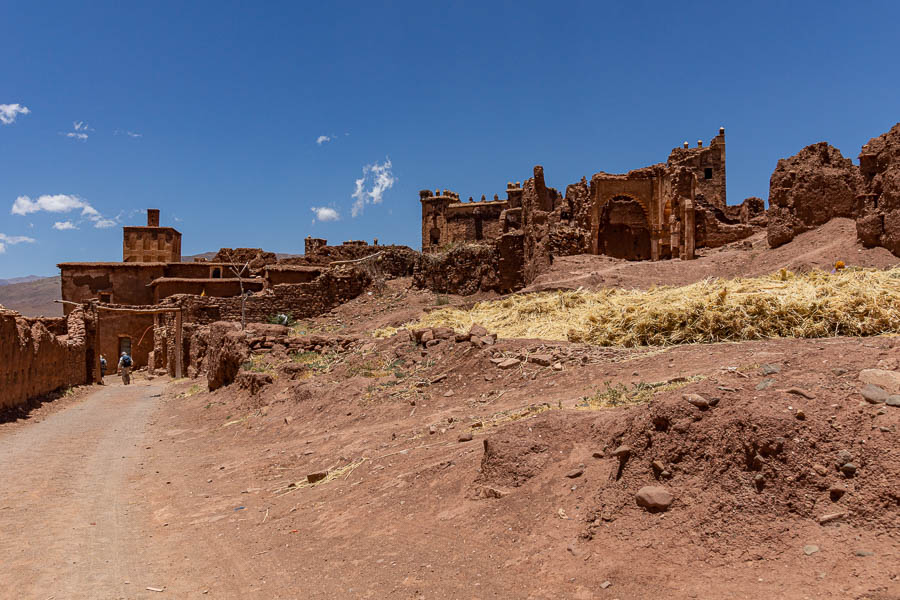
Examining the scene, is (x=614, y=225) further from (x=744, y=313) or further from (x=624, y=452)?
(x=624, y=452)

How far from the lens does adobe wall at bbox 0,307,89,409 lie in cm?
1108

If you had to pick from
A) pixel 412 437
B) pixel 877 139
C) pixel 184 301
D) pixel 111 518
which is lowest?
pixel 111 518

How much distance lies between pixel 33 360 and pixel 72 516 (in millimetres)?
9918

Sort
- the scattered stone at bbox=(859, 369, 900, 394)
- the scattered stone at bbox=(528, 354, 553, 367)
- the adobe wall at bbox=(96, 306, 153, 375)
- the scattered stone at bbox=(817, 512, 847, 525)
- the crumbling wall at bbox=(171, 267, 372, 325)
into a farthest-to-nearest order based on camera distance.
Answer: the adobe wall at bbox=(96, 306, 153, 375), the crumbling wall at bbox=(171, 267, 372, 325), the scattered stone at bbox=(528, 354, 553, 367), the scattered stone at bbox=(859, 369, 900, 394), the scattered stone at bbox=(817, 512, 847, 525)

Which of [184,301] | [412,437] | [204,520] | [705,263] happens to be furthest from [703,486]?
[184,301]

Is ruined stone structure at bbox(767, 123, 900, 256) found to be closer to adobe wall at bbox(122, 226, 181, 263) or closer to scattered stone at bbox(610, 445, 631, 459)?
scattered stone at bbox(610, 445, 631, 459)

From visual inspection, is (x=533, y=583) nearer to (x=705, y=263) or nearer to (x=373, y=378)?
(x=373, y=378)

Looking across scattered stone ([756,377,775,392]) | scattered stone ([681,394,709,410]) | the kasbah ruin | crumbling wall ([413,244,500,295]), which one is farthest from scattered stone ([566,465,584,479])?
crumbling wall ([413,244,500,295])

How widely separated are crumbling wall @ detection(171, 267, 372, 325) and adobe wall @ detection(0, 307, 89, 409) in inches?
157

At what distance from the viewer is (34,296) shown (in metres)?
120

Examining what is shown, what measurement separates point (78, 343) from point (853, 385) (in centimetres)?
2051

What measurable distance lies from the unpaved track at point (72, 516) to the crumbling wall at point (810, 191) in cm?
1528

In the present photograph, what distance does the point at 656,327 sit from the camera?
7148 mm

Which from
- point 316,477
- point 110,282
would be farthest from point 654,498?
point 110,282
